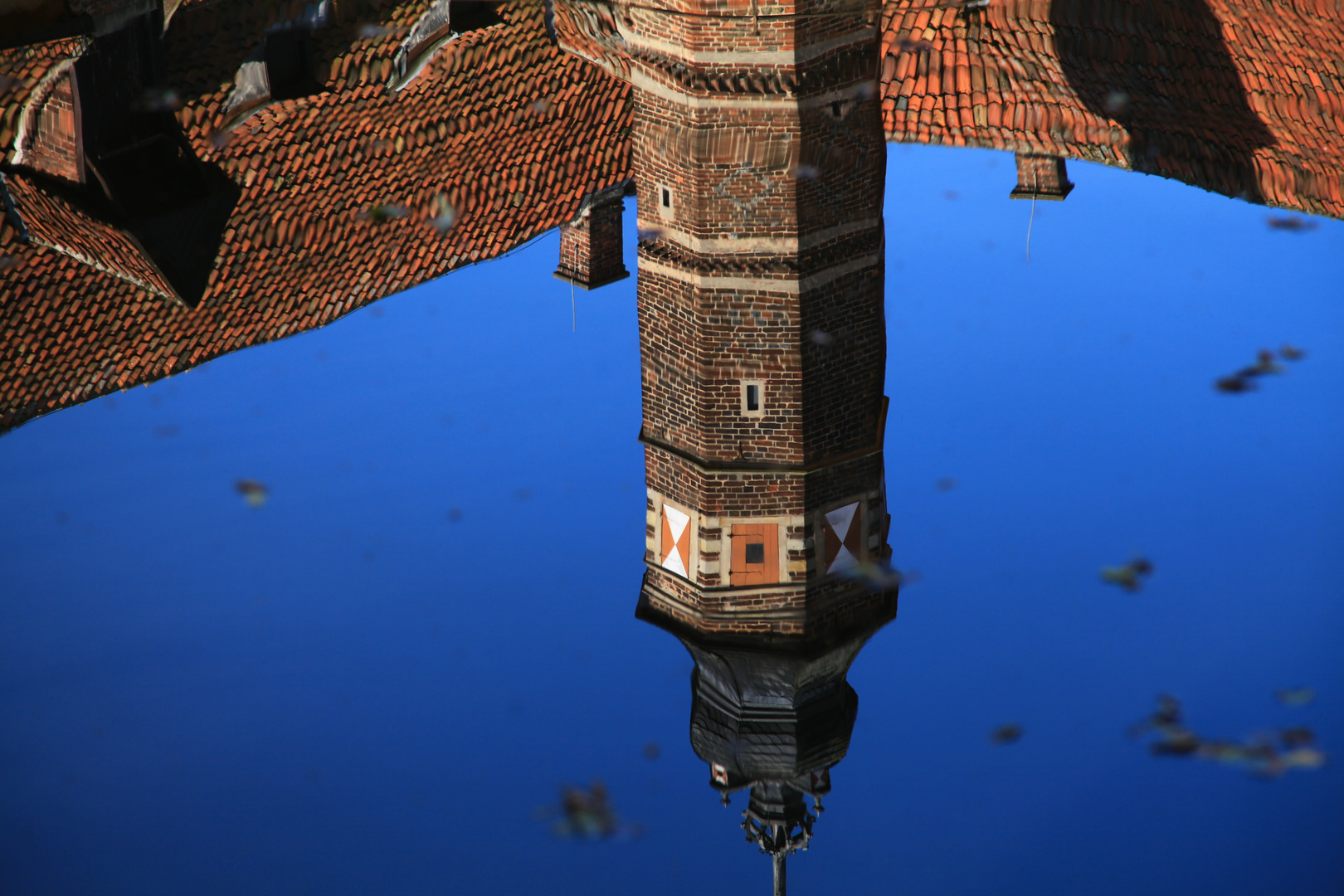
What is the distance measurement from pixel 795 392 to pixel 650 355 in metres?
1.22

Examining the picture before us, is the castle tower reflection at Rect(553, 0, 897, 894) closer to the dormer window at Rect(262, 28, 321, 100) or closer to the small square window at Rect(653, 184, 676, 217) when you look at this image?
the small square window at Rect(653, 184, 676, 217)

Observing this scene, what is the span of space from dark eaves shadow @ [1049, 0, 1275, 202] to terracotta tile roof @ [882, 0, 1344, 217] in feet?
0.03

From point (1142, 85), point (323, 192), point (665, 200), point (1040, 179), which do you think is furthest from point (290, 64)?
point (1142, 85)

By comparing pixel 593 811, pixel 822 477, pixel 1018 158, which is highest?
pixel 1018 158

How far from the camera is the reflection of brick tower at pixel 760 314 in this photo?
11180 mm

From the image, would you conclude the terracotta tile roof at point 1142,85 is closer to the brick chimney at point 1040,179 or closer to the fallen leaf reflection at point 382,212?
the brick chimney at point 1040,179

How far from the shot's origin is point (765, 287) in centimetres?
1119

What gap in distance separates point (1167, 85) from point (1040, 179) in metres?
1.72

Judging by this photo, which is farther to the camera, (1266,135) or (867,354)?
(1266,135)

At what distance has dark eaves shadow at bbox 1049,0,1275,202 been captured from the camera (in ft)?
44.5

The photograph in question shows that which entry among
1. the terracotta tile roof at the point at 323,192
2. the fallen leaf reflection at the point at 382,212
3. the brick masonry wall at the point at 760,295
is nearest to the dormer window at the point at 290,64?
the terracotta tile roof at the point at 323,192

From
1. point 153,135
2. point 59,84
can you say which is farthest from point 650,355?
point 59,84

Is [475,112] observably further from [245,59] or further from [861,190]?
[861,190]

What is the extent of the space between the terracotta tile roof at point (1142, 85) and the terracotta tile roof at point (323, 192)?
10.0ft
